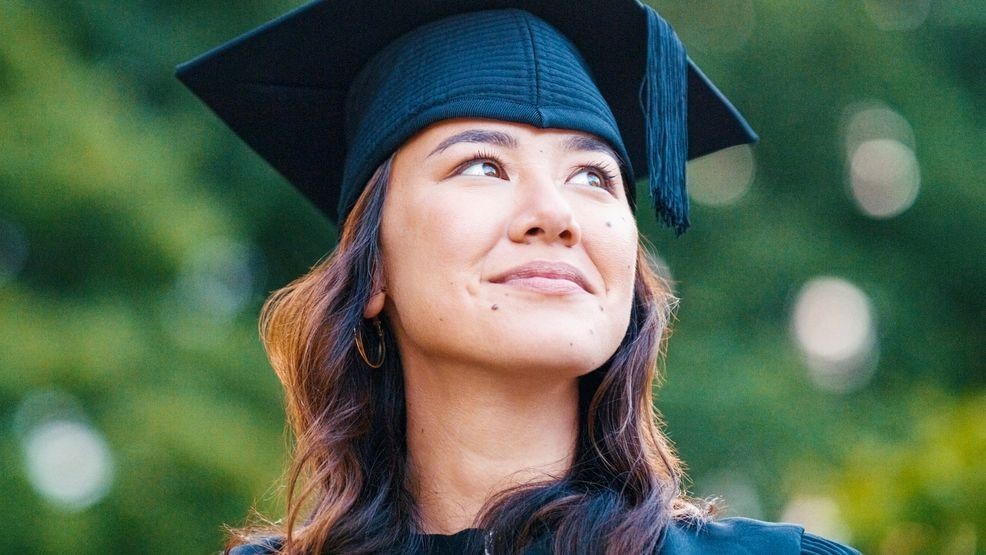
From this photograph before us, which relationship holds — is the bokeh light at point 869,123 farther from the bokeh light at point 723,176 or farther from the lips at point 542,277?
the lips at point 542,277

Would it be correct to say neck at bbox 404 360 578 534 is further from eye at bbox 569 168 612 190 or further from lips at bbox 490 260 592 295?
eye at bbox 569 168 612 190

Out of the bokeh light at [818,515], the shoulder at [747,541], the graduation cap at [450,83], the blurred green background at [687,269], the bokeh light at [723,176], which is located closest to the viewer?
the shoulder at [747,541]

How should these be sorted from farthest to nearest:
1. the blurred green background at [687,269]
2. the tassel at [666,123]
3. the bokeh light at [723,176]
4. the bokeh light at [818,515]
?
the bokeh light at [723,176] → the blurred green background at [687,269] → the bokeh light at [818,515] → the tassel at [666,123]

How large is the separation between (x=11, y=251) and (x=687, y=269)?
3.37 meters

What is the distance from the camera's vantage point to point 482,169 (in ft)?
10.4

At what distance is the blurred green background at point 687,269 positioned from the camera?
6.34 meters

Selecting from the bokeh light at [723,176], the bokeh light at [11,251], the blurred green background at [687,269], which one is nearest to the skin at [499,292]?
the blurred green background at [687,269]

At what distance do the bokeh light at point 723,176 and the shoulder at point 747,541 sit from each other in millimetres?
5312

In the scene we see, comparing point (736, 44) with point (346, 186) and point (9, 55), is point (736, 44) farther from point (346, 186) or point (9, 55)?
point (346, 186)

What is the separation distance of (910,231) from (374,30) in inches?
214

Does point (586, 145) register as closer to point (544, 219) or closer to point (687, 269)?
point (544, 219)

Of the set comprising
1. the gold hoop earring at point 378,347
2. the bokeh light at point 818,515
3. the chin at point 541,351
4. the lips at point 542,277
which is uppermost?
the lips at point 542,277

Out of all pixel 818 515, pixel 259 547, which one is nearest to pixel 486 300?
pixel 259 547

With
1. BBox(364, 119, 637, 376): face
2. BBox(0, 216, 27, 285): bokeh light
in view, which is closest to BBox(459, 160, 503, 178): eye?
BBox(364, 119, 637, 376): face
